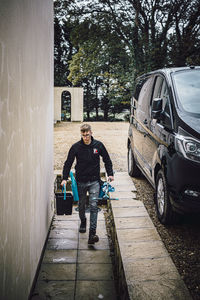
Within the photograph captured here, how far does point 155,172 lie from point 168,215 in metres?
0.72

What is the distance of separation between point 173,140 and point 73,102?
20644 mm

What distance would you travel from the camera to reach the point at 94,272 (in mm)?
3568

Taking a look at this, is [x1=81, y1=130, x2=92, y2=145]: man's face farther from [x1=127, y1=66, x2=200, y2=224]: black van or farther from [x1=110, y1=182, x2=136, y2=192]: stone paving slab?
[x1=110, y1=182, x2=136, y2=192]: stone paving slab

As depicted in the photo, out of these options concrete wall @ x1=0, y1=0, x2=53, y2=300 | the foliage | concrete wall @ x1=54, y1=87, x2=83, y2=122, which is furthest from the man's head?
concrete wall @ x1=54, y1=87, x2=83, y2=122

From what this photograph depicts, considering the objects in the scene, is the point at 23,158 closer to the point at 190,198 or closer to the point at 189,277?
the point at 190,198

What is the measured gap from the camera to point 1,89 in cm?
170

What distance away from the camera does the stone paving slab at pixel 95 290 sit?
10.2 feet

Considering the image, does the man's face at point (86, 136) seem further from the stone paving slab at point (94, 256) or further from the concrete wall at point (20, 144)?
the stone paving slab at point (94, 256)

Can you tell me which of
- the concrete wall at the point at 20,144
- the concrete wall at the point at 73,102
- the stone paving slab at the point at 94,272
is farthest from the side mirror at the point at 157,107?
the concrete wall at the point at 73,102

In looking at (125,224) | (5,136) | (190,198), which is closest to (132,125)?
(125,224)

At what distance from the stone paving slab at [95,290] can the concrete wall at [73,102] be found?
66.4 ft

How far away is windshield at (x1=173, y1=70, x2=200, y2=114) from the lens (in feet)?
12.4

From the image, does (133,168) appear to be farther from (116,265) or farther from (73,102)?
(73,102)

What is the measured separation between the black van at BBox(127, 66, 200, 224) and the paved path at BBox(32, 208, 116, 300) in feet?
3.59
